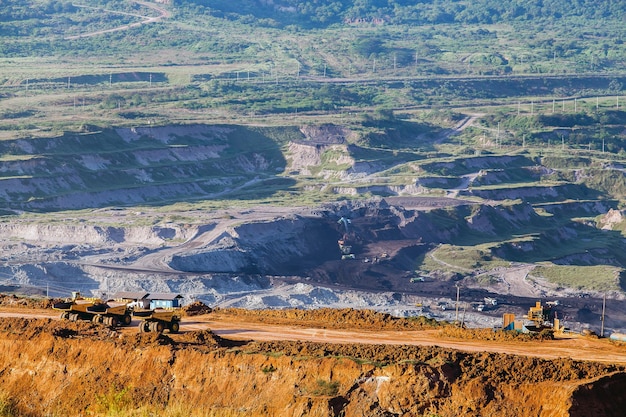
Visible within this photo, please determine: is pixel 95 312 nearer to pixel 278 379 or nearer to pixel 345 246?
pixel 278 379

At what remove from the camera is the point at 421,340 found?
4269 centimetres

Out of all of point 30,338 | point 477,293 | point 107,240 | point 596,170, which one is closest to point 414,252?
point 477,293

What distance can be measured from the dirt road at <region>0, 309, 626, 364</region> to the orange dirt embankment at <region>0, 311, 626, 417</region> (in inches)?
93.8

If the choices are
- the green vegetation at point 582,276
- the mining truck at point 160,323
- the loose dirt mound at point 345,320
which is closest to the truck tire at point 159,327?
the mining truck at point 160,323

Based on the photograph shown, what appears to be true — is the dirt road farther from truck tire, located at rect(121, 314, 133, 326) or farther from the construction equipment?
the construction equipment

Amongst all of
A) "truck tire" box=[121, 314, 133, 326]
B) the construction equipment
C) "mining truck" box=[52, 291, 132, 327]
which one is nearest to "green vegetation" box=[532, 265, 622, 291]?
the construction equipment

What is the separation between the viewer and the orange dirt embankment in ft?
113

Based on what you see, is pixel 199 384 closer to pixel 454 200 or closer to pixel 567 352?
pixel 567 352

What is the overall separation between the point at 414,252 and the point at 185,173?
4066 cm

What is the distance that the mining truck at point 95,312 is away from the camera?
46884 millimetres

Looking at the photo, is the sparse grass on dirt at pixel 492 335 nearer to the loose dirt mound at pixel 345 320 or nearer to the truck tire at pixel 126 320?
the loose dirt mound at pixel 345 320

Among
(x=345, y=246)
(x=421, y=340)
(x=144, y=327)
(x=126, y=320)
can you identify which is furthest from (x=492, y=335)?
(x=345, y=246)

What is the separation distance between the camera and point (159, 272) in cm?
10212

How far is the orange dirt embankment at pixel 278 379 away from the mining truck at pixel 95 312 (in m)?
3.80
